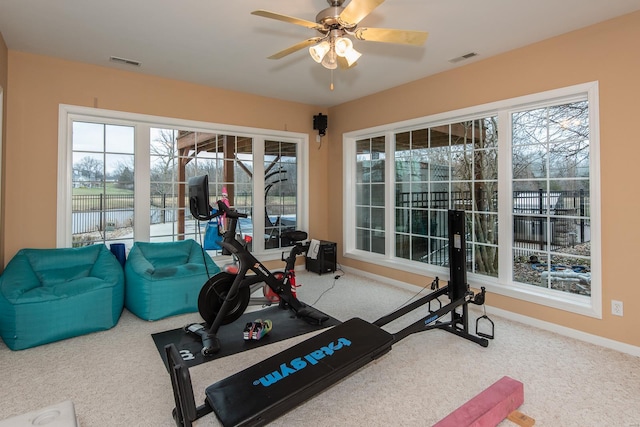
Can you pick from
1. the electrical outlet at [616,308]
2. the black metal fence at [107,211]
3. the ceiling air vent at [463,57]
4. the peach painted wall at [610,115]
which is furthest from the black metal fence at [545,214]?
the black metal fence at [107,211]

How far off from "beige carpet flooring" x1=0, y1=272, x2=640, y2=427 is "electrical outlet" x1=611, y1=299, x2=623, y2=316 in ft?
1.05

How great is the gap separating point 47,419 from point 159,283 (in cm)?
190

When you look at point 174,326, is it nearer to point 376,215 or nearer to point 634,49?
point 376,215

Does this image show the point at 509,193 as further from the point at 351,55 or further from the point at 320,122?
the point at 320,122

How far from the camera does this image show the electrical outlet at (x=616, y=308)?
280 centimetres

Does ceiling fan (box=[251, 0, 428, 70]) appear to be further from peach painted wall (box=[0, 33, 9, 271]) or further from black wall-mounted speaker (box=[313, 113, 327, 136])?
black wall-mounted speaker (box=[313, 113, 327, 136])

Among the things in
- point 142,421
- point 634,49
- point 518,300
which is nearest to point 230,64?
point 142,421

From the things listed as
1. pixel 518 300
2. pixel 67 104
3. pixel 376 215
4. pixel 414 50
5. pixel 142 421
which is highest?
pixel 414 50

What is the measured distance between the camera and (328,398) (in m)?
2.16

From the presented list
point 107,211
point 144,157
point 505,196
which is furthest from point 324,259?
point 107,211

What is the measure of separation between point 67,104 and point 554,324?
544 cm

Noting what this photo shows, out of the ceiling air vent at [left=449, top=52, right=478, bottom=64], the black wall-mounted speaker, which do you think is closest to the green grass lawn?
the black wall-mounted speaker

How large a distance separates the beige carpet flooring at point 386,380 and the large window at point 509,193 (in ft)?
2.04

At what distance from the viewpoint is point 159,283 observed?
3.36 meters
